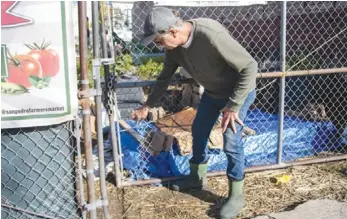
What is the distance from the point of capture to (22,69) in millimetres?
2328

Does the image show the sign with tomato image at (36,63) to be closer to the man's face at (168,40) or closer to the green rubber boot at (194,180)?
the man's face at (168,40)

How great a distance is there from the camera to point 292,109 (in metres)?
5.69

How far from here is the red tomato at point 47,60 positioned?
7.64 feet

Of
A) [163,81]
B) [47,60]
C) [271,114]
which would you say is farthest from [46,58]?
[271,114]

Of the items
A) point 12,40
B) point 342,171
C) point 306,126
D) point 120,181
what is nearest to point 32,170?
point 12,40

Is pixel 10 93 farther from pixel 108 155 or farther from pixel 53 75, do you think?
pixel 108 155

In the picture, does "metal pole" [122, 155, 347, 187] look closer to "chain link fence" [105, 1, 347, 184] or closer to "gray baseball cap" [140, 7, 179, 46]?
"chain link fence" [105, 1, 347, 184]

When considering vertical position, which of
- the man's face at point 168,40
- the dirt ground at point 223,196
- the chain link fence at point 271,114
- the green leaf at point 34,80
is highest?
the man's face at point 168,40

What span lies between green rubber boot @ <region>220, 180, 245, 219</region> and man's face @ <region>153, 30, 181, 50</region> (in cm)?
123

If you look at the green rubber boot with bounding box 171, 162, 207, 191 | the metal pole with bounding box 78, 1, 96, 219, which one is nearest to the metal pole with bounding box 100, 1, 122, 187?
the green rubber boot with bounding box 171, 162, 207, 191

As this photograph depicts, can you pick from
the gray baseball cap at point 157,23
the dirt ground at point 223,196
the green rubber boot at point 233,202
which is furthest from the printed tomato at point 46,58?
the green rubber boot at point 233,202

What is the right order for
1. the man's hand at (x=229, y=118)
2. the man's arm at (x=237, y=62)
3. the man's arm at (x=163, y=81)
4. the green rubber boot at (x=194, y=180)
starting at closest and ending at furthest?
the man's arm at (x=237, y=62) → the man's hand at (x=229, y=118) → the man's arm at (x=163, y=81) → the green rubber boot at (x=194, y=180)

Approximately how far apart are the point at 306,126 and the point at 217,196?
1.78m

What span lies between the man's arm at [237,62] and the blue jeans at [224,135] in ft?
1.10
